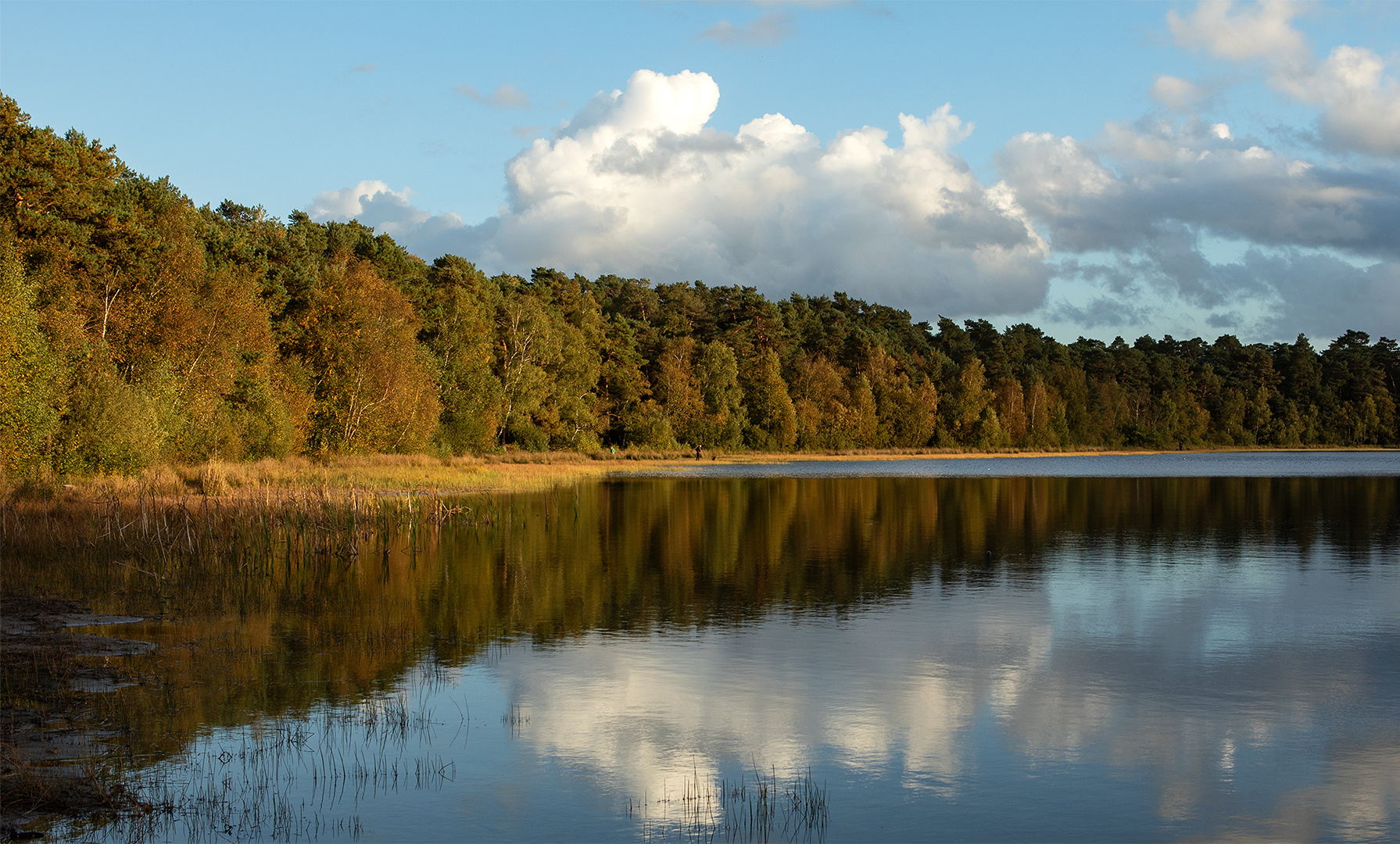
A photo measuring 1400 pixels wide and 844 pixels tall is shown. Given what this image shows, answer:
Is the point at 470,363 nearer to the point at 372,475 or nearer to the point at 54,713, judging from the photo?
the point at 372,475

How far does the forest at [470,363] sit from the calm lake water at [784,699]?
18954 mm

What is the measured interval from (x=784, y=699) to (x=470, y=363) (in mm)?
70055

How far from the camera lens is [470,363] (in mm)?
81688

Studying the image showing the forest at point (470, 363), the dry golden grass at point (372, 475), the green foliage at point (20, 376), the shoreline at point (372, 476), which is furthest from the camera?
the forest at point (470, 363)

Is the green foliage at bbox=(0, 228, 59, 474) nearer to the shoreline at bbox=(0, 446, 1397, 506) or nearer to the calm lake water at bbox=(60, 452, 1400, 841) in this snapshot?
the shoreline at bbox=(0, 446, 1397, 506)

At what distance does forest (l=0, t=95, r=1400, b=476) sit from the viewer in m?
39.1

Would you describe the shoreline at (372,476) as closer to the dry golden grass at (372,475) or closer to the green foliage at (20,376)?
the dry golden grass at (372,475)

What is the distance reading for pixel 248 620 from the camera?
19.2 meters

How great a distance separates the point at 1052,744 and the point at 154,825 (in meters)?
9.33

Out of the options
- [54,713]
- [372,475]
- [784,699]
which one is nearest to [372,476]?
[372,475]

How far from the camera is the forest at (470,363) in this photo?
3912cm

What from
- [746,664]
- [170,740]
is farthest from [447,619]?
[170,740]

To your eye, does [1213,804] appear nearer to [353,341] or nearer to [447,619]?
[447,619]

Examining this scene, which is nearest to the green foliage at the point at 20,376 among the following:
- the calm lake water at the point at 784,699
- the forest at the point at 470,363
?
the forest at the point at 470,363
